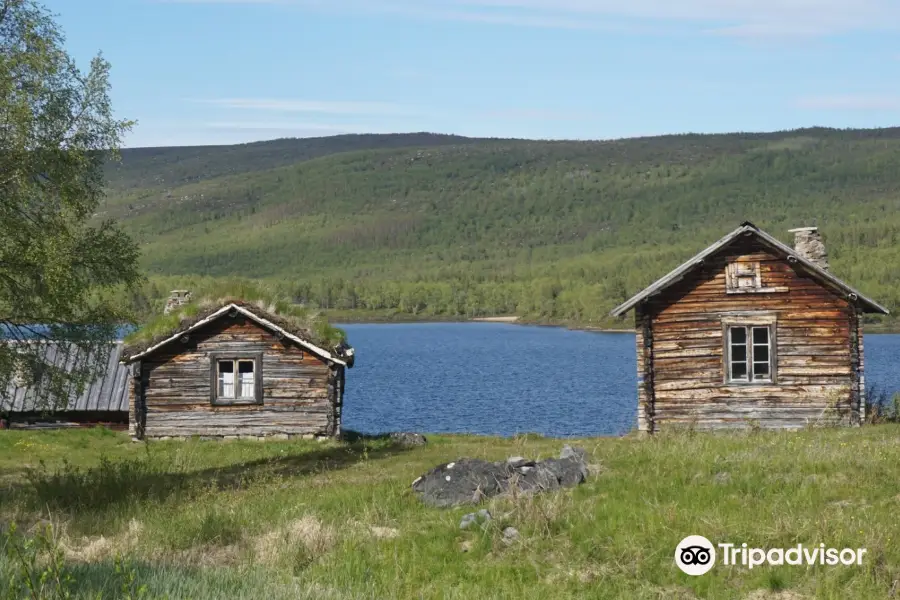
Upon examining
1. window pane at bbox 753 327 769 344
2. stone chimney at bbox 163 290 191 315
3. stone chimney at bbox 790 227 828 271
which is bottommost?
window pane at bbox 753 327 769 344

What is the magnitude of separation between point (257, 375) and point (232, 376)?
0.86 metres

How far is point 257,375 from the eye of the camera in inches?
1309

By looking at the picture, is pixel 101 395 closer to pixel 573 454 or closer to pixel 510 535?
pixel 573 454

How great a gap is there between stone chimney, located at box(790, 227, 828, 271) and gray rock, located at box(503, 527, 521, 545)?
20.0 meters

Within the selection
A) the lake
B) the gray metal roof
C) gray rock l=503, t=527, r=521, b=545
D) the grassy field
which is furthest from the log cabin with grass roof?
gray rock l=503, t=527, r=521, b=545

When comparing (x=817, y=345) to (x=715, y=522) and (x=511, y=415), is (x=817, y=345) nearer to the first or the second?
(x=715, y=522)

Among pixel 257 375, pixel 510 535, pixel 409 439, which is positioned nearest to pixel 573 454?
pixel 510 535

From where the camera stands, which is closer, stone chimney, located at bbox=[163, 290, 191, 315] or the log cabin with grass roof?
the log cabin with grass roof

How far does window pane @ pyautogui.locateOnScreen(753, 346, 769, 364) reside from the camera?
30.4m

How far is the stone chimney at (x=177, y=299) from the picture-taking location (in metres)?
36.7

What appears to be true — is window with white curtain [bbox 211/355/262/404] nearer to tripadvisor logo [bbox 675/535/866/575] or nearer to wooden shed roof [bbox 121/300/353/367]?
wooden shed roof [bbox 121/300/353/367]

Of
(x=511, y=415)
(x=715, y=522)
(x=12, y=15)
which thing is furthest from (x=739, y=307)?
(x=511, y=415)

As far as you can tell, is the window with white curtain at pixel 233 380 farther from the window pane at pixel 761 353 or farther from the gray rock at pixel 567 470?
the gray rock at pixel 567 470

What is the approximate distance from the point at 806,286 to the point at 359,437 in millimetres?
14558
